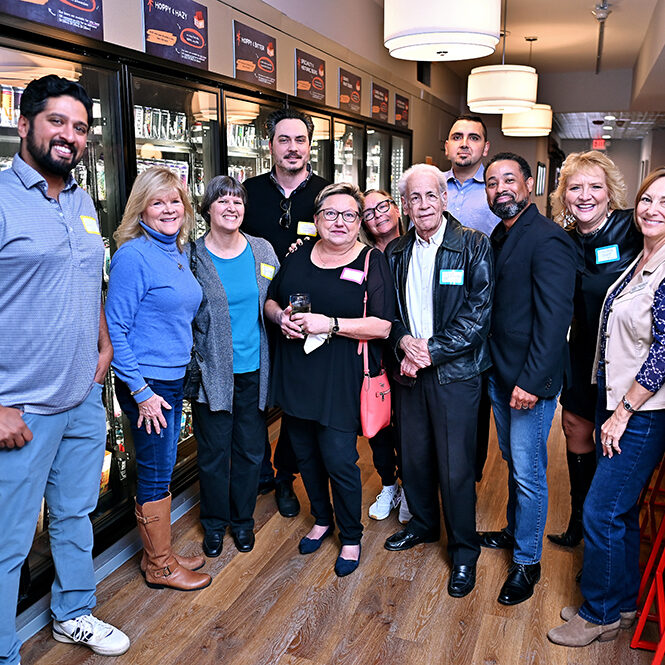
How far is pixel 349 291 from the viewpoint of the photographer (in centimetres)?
280

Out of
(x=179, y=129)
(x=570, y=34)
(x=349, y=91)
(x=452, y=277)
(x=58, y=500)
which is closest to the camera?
(x=58, y=500)

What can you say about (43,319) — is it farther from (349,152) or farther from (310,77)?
(349,152)

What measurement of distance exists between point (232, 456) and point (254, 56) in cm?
265

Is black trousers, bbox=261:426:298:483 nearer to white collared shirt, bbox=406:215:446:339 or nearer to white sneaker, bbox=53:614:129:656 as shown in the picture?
white collared shirt, bbox=406:215:446:339

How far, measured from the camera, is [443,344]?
2693 millimetres

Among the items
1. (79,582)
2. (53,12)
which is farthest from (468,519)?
(53,12)

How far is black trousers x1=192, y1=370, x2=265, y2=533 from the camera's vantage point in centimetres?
305

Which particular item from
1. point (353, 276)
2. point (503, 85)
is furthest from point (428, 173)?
point (503, 85)

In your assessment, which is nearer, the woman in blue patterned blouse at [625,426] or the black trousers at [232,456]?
the woman in blue patterned blouse at [625,426]

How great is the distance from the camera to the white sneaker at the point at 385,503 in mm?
3510

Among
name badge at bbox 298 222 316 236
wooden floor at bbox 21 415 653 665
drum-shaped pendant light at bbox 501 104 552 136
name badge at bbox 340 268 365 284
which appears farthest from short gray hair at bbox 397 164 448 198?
drum-shaped pendant light at bbox 501 104 552 136

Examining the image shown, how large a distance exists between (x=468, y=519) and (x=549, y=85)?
9.96 m

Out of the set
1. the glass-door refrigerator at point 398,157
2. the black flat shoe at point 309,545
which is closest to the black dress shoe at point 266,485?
the black flat shoe at point 309,545

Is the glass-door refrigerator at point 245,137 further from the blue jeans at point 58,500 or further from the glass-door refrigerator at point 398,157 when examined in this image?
the glass-door refrigerator at point 398,157
